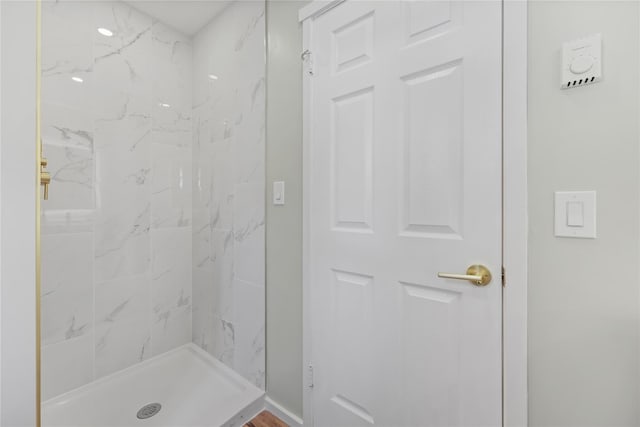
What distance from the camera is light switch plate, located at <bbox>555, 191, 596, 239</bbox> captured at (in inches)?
27.8

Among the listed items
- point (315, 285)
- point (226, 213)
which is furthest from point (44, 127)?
point (315, 285)

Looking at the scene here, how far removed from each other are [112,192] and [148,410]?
1.25 meters

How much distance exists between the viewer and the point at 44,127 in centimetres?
143

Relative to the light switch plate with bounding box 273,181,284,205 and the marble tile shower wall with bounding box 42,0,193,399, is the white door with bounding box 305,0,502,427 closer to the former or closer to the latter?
the light switch plate with bounding box 273,181,284,205

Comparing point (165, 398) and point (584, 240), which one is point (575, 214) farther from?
point (165, 398)

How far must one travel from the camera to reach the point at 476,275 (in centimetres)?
86

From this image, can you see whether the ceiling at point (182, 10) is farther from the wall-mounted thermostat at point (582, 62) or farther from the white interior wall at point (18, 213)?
the wall-mounted thermostat at point (582, 62)

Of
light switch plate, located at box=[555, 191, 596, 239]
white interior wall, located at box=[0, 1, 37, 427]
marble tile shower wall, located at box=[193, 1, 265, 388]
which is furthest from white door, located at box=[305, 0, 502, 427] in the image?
white interior wall, located at box=[0, 1, 37, 427]

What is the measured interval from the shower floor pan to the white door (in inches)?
18.8

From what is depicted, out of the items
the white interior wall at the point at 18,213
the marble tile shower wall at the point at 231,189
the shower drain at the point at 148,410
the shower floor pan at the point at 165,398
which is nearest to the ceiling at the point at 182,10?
the marble tile shower wall at the point at 231,189

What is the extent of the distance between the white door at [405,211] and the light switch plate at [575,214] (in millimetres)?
142

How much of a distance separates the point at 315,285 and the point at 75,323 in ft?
4.51

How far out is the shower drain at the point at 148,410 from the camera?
1509 mm

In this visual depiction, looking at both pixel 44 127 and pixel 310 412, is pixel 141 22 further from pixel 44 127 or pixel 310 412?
pixel 310 412
